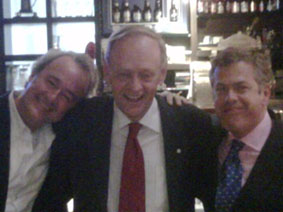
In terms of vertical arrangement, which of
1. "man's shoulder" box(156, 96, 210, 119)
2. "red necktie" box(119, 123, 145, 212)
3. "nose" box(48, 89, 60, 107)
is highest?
"nose" box(48, 89, 60, 107)

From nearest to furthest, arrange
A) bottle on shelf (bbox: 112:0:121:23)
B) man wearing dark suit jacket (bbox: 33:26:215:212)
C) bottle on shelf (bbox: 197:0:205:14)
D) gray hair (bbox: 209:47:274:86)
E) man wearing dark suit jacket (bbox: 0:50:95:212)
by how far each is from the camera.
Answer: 1. gray hair (bbox: 209:47:274:86)
2. man wearing dark suit jacket (bbox: 33:26:215:212)
3. man wearing dark suit jacket (bbox: 0:50:95:212)
4. bottle on shelf (bbox: 112:0:121:23)
5. bottle on shelf (bbox: 197:0:205:14)

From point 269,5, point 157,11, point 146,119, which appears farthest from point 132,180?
point 269,5

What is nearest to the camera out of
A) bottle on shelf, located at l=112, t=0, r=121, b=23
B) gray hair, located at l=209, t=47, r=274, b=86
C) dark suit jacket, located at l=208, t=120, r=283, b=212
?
dark suit jacket, located at l=208, t=120, r=283, b=212

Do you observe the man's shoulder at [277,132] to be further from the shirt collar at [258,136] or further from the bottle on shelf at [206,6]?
the bottle on shelf at [206,6]

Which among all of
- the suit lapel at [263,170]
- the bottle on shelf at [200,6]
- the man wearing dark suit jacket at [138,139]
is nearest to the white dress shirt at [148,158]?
the man wearing dark suit jacket at [138,139]

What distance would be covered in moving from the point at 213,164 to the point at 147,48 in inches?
20.1

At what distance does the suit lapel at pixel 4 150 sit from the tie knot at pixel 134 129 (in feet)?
1.65

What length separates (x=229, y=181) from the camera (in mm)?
1434

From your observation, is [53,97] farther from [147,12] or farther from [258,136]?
[147,12]

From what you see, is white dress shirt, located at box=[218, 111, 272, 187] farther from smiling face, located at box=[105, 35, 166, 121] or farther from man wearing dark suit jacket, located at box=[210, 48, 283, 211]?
smiling face, located at box=[105, 35, 166, 121]

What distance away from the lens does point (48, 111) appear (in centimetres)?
176

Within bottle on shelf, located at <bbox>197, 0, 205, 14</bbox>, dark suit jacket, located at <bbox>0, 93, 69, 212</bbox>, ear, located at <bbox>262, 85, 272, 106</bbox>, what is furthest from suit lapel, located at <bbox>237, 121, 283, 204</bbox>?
bottle on shelf, located at <bbox>197, 0, 205, 14</bbox>

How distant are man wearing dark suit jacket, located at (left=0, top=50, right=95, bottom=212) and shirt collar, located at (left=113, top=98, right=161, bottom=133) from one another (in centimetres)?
25

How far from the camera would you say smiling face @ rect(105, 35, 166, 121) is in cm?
158
